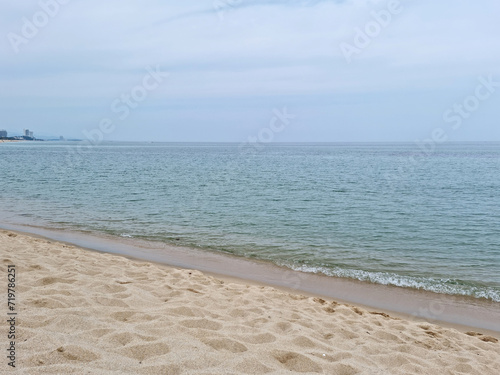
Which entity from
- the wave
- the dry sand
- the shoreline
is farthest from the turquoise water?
the dry sand

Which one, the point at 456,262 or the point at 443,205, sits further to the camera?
the point at 443,205

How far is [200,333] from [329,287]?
217 inches

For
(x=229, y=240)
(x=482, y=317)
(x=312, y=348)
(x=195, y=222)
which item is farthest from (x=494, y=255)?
(x=195, y=222)

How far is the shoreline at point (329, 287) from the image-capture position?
28.0 feet

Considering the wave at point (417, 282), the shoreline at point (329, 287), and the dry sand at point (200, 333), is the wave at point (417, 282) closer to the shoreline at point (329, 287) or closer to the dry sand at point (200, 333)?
the shoreline at point (329, 287)

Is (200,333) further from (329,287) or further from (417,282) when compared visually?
(417,282)

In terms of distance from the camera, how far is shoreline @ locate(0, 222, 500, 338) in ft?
28.0

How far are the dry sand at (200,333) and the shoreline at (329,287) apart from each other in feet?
3.36

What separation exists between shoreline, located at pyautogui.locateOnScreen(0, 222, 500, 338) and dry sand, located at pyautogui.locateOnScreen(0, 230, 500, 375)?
1.02m

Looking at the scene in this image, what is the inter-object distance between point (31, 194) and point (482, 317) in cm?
2594

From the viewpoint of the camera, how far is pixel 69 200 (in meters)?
24.2

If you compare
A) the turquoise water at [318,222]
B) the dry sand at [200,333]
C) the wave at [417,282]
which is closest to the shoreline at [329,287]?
the wave at [417,282]

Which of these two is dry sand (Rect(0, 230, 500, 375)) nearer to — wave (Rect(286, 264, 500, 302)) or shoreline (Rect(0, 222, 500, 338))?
shoreline (Rect(0, 222, 500, 338))

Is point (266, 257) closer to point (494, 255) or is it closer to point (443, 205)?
point (494, 255)
